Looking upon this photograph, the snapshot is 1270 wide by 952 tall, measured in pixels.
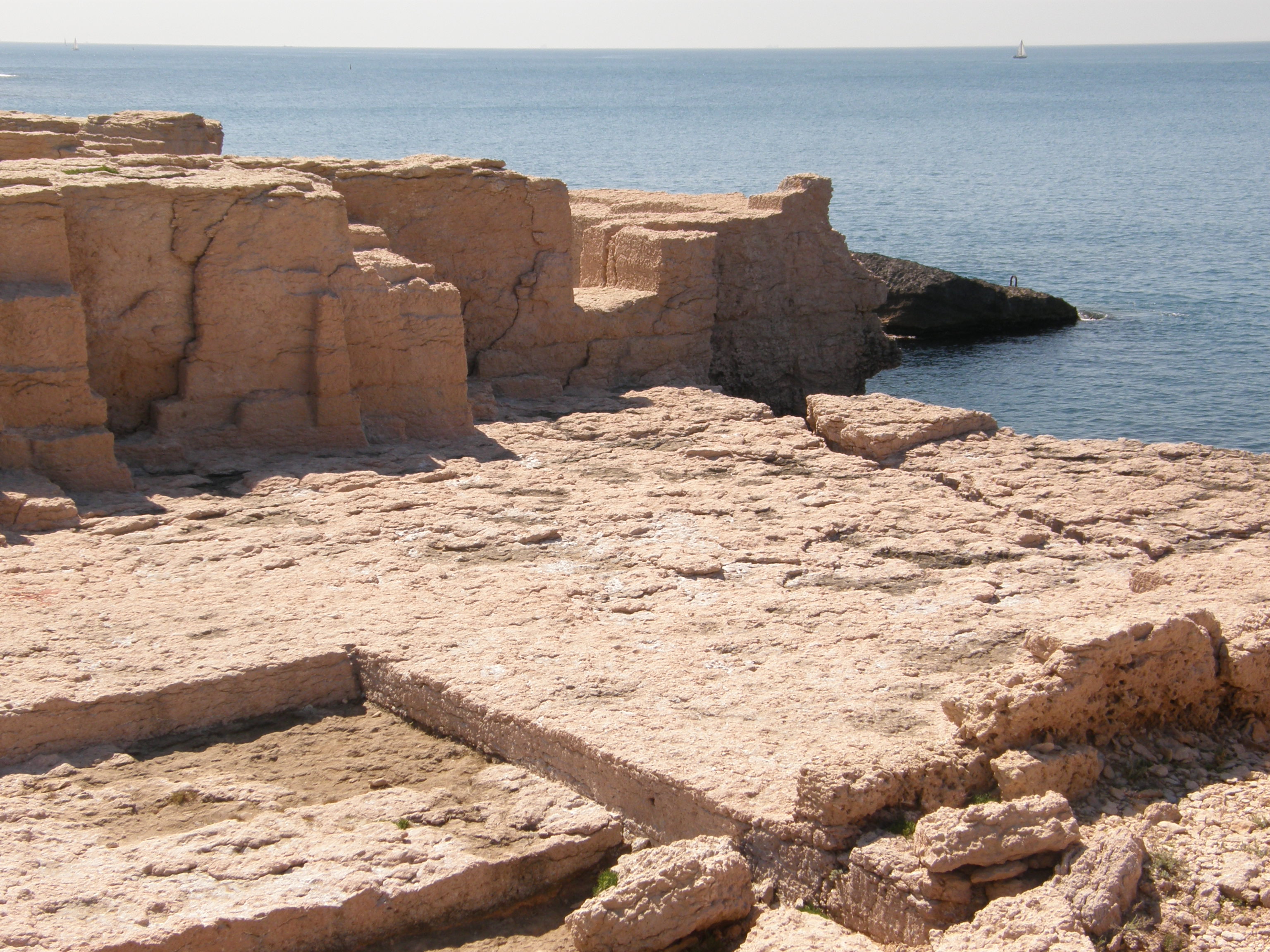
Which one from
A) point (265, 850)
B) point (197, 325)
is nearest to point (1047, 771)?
point (265, 850)

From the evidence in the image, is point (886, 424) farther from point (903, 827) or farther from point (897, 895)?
point (897, 895)

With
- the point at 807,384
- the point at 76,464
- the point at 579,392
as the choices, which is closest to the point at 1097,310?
the point at 807,384

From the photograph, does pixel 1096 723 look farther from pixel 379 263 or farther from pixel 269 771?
pixel 379 263

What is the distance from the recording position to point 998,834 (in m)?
4.01

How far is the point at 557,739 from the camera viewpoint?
4.97m

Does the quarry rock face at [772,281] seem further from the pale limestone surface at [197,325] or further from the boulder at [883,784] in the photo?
the boulder at [883,784]

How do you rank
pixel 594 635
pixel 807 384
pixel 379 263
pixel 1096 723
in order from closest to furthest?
pixel 1096 723
pixel 594 635
pixel 379 263
pixel 807 384

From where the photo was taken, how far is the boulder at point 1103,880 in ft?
12.1

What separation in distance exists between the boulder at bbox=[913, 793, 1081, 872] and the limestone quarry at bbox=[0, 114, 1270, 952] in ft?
0.04

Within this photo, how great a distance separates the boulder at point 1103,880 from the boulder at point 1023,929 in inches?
1.9

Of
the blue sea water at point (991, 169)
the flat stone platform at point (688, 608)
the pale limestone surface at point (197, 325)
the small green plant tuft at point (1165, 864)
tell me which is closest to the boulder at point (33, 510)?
the flat stone platform at point (688, 608)

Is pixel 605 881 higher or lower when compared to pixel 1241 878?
lower

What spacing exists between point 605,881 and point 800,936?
0.84 metres

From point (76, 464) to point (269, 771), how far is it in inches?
132
